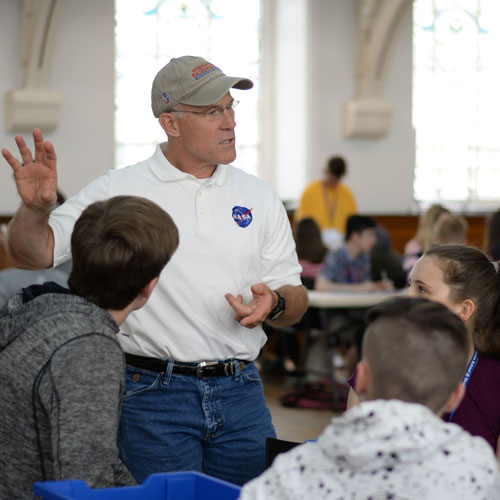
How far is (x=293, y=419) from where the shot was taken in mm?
6336

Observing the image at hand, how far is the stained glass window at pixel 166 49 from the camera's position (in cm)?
1012

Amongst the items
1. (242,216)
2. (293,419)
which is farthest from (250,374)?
(293,419)

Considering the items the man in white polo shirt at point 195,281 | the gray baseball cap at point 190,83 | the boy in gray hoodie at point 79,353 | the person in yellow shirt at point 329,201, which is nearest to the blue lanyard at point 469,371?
the man in white polo shirt at point 195,281

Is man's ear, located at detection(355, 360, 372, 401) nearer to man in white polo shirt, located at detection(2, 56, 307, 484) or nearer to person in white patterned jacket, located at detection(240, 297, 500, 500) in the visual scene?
person in white patterned jacket, located at detection(240, 297, 500, 500)

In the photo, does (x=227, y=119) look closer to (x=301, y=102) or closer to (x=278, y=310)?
(x=278, y=310)

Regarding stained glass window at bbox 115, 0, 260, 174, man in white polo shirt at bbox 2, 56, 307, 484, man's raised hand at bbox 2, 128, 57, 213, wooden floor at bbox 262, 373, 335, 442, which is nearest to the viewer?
man's raised hand at bbox 2, 128, 57, 213

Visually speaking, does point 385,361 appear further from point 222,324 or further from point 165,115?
point 165,115

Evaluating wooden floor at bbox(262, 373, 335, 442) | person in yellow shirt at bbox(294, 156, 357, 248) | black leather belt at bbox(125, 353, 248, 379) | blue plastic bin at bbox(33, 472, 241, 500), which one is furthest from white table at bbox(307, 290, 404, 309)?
blue plastic bin at bbox(33, 472, 241, 500)

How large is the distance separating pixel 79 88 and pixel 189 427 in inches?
290

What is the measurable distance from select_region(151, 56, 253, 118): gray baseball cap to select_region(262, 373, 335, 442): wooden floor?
128 inches

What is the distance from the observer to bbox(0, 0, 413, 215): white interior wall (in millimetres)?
9180

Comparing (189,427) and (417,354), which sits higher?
(417,354)

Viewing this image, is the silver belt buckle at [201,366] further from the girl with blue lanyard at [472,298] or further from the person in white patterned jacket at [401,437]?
the person in white patterned jacket at [401,437]

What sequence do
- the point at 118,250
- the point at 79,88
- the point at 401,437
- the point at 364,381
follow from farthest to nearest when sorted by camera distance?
the point at 79,88
the point at 118,250
the point at 364,381
the point at 401,437
